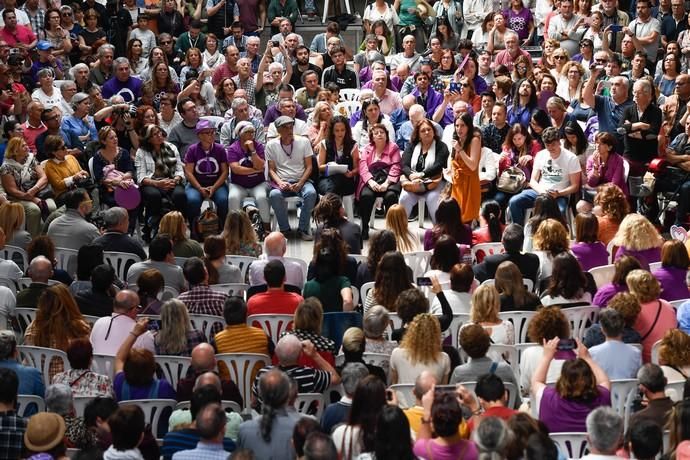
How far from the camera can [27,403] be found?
7.49 meters

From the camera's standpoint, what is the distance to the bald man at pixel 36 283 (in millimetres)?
9008

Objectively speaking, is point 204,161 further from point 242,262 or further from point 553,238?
point 553,238

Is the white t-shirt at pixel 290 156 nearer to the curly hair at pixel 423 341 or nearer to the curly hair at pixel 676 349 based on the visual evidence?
the curly hair at pixel 423 341

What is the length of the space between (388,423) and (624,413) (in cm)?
191

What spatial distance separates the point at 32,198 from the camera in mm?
12273

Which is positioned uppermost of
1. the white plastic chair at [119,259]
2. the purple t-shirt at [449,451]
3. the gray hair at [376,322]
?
the gray hair at [376,322]

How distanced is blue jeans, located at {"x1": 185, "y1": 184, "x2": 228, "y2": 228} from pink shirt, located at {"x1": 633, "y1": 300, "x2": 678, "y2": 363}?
5.44 m

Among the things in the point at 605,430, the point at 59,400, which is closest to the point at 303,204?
the point at 59,400

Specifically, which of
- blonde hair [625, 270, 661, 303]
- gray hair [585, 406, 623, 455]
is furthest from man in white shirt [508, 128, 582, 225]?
gray hair [585, 406, 623, 455]

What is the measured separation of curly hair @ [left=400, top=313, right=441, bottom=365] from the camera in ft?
24.8

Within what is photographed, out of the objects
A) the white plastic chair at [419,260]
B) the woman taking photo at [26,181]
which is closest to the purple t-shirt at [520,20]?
the woman taking photo at [26,181]

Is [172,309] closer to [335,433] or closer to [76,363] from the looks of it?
[76,363]

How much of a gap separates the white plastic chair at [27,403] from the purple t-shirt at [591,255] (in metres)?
4.16

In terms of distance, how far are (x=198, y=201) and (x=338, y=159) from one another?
1.41 metres
